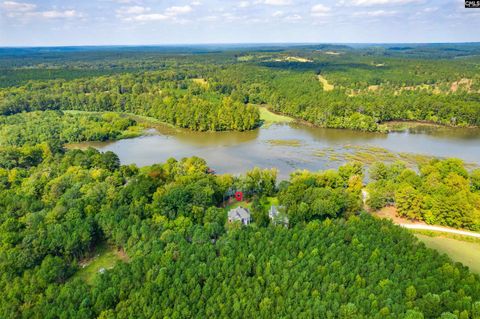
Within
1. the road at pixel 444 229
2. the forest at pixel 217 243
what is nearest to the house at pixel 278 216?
the forest at pixel 217 243

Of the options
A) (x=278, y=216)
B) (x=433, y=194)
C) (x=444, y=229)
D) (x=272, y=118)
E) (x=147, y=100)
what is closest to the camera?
(x=278, y=216)

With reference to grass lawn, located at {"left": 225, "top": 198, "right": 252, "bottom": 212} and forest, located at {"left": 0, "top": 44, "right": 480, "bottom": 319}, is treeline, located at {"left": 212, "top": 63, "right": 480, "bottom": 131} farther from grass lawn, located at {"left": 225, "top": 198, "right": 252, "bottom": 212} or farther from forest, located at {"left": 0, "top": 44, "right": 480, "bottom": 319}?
grass lawn, located at {"left": 225, "top": 198, "right": 252, "bottom": 212}

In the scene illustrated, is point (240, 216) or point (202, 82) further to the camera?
point (202, 82)

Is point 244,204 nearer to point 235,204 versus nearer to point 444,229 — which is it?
point 235,204

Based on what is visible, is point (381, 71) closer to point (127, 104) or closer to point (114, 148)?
point (127, 104)

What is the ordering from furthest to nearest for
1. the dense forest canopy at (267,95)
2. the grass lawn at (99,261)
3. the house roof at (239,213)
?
the dense forest canopy at (267,95), the house roof at (239,213), the grass lawn at (99,261)

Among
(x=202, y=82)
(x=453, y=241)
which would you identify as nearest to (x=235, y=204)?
(x=453, y=241)

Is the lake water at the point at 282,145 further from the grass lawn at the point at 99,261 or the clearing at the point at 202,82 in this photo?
the clearing at the point at 202,82
